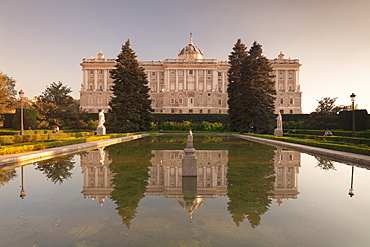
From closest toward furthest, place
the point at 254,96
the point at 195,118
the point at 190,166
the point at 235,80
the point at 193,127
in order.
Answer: the point at 190,166, the point at 254,96, the point at 235,80, the point at 193,127, the point at 195,118

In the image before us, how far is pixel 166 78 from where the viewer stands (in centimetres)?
7775

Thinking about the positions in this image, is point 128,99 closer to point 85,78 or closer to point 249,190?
point 249,190

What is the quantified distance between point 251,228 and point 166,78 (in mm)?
76810

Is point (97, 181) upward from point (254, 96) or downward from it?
downward

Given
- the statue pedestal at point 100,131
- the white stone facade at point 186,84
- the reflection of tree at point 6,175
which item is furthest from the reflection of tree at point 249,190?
the white stone facade at point 186,84

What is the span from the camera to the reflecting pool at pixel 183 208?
332cm

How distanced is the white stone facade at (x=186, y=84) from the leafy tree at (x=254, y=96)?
4192 centimetres

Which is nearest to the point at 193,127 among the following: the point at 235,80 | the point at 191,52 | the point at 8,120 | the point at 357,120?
the point at 235,80

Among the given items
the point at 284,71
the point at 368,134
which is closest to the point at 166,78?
the point at 284,71

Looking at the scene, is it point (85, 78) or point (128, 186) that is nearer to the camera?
point (128, 186)

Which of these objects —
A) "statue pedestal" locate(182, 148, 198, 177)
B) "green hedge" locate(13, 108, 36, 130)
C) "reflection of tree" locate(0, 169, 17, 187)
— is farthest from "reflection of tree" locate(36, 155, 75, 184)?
"green hedge" locate(13, 108, 36, 130)

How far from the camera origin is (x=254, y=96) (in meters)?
30.3

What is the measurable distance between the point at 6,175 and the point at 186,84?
72797mm

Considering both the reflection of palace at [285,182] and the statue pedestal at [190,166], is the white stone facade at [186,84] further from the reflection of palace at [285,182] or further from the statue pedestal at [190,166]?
the statue pedestal at [190,166]
